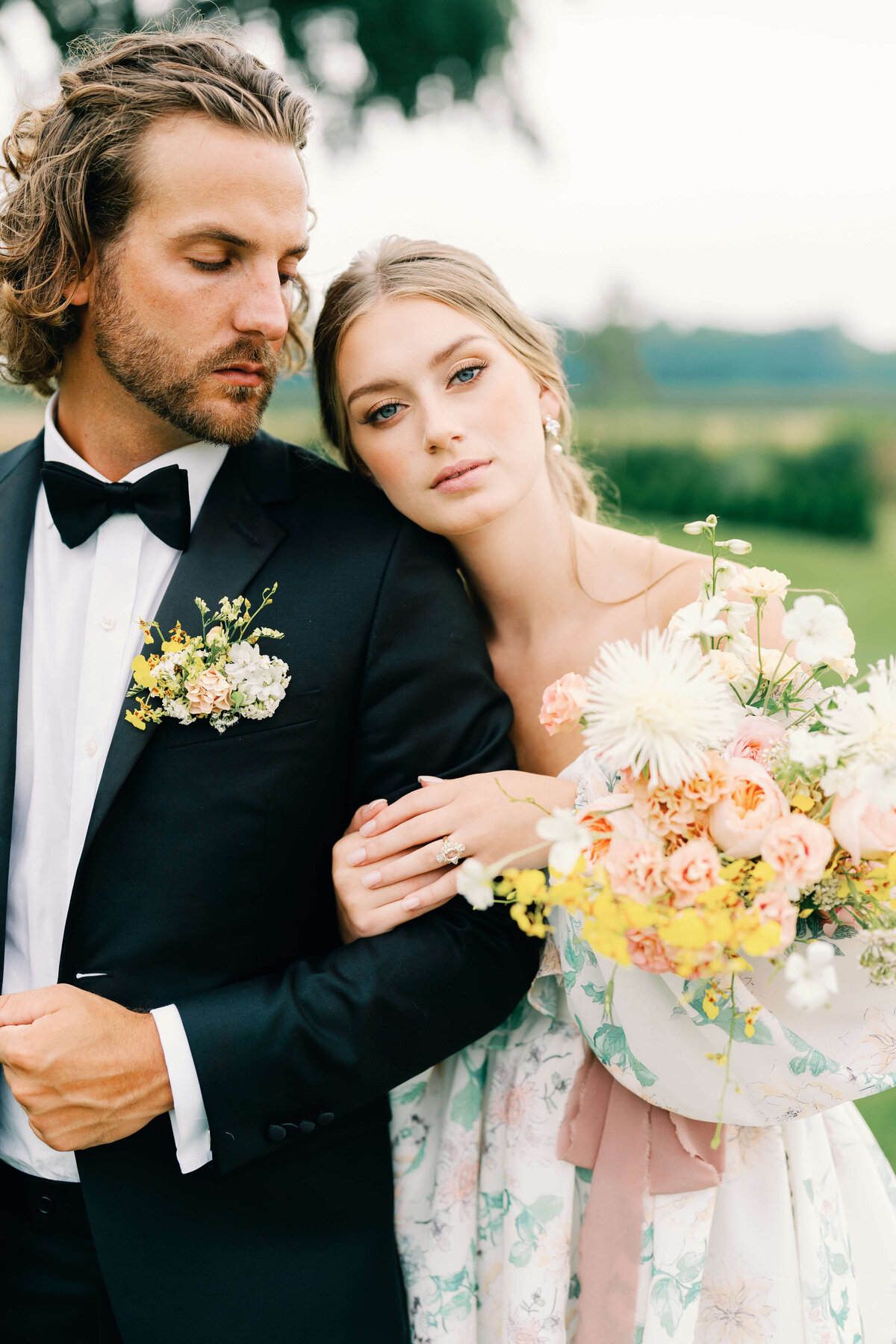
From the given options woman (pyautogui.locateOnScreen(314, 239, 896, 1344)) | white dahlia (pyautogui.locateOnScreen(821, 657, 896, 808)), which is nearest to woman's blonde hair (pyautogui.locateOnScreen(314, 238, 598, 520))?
woman (pyautogui.locateOnScreen(314, 239, 896, 1344))

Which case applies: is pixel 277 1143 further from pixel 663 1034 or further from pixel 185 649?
pixel 185 649

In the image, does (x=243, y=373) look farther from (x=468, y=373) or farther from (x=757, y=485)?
(x=757, y=485)

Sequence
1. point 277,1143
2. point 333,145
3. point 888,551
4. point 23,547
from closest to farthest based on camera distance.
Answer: point 277,1143 < point 23,547 < point 333,145 < point 888,551

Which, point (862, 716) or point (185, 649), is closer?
point (862, 716)

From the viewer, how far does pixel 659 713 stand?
135 centimetres

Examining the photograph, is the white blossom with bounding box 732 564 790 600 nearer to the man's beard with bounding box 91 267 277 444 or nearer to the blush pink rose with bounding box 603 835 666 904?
the blush pink rose with bounding box 603 835 666 904

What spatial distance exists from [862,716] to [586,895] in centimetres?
44

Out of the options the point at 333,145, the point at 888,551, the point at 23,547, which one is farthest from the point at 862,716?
the point at 888,551

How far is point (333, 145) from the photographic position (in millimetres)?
9148

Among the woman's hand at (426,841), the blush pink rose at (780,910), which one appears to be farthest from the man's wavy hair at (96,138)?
the blush pink rose at (780,910)

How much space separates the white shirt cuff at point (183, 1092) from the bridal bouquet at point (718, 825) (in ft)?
2.42

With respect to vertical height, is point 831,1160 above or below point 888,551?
below

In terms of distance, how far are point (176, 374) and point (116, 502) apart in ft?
0.97

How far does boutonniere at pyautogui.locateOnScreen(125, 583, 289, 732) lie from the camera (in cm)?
188
